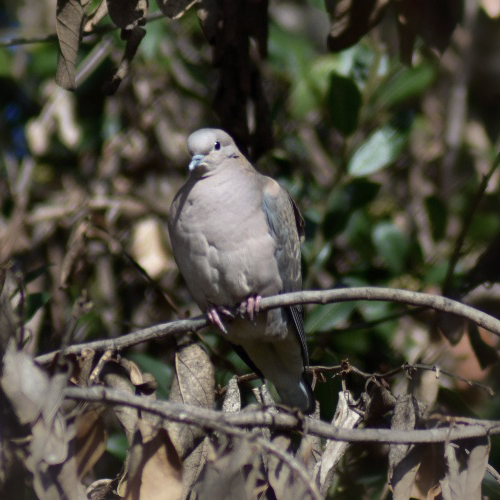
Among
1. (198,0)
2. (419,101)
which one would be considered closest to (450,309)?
(198,0)

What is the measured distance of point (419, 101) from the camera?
5.71 meters

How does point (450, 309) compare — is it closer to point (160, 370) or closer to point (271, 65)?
point (160, 370)

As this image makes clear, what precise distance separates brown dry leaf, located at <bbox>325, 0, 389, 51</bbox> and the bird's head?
89 cm

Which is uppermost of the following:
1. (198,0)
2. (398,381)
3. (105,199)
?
(198,0)

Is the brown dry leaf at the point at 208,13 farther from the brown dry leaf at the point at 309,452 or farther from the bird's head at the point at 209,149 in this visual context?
the brown dry leaf at the point at 309,452

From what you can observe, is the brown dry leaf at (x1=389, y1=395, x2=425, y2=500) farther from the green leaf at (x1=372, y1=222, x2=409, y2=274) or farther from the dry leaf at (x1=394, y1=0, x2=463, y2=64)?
the green leaf at (x1=372, y1=222, x2=409, y2=274)

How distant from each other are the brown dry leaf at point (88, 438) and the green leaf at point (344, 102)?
2.06 metres

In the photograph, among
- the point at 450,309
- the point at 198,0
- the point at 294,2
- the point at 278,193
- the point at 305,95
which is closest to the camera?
the point at 450,309

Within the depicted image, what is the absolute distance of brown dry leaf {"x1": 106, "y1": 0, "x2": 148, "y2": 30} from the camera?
249cm

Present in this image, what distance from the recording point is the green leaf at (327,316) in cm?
368

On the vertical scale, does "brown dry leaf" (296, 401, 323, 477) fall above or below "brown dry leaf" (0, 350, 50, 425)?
below

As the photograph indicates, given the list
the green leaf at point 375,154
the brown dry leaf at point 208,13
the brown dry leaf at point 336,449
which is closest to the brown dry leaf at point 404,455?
the brown dry leaf at point 336,449

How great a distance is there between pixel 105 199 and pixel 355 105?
1.38 metres

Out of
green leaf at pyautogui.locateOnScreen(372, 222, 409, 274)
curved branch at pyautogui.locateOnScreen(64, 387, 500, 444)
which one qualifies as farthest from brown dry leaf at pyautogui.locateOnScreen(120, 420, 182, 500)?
green leaf at pyautogui.locateOnScreen(372, 222, 409, 274)
